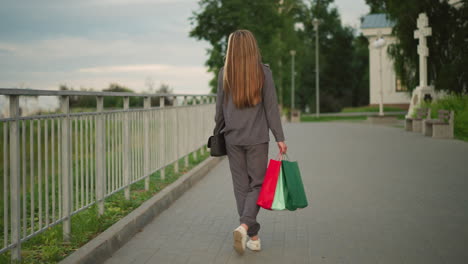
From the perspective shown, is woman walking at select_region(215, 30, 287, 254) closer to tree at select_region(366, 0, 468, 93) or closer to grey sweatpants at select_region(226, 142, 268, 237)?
grey sweatpants at select_region(226, 142, 268, 237)

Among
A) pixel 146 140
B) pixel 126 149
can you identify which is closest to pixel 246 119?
pixel 126 149

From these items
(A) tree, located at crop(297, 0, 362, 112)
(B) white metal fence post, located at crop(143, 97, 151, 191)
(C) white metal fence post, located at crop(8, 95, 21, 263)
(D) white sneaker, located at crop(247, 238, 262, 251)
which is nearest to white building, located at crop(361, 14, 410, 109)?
(A) tree, located at crop(297, 0, 362, 112)

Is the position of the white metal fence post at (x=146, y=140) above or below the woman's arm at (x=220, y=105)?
below

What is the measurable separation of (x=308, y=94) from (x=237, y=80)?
283 feet

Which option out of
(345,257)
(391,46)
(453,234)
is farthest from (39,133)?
(391,46)

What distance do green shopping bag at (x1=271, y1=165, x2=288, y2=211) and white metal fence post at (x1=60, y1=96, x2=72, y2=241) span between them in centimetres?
185

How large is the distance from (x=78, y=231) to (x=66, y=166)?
0.65 m

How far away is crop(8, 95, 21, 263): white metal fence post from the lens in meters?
4.72

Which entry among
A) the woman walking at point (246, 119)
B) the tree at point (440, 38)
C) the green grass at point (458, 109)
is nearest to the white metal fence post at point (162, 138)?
the woman walking at point (246, 119)

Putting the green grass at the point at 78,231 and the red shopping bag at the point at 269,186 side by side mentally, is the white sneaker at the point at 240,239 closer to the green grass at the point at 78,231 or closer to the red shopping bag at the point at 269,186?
the red shopping bag at the point at 269,186

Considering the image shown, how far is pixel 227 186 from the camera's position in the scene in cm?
1013

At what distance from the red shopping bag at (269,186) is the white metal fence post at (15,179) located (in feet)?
6.64

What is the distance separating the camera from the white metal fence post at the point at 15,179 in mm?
4724

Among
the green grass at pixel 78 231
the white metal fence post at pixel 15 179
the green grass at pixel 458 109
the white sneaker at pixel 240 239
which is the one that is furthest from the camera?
the green grass at pixel 458 109
